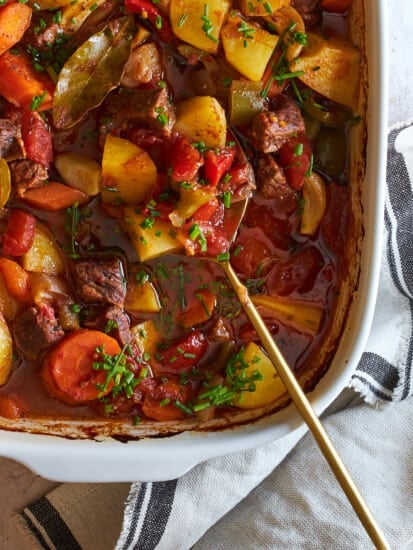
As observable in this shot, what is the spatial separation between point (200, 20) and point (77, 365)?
55.8 inches

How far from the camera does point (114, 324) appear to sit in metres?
2.87

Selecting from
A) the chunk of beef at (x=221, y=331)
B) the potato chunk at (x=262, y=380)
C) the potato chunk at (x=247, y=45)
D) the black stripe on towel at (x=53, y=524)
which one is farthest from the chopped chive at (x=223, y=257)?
the black stripe on towel at (x=53, y=524)

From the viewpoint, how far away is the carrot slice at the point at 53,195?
284cm

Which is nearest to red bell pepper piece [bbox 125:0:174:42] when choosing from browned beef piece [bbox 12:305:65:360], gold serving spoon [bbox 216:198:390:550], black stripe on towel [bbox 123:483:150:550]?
gold serving spoon [bbox 216:198:390:550]

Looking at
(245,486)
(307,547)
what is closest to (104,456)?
(245,486)

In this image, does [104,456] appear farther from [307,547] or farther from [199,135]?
[199,135]

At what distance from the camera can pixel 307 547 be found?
3.25 m

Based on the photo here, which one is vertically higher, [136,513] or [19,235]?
[19,235]

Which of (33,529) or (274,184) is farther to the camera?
(33,529)

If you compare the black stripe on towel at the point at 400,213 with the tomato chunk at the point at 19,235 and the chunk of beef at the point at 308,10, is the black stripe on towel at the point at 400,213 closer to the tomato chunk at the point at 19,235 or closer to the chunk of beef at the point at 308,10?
the chunk of beef at the point at 308,10

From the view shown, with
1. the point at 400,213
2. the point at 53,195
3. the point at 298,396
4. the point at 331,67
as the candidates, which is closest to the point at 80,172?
the point at 53,195

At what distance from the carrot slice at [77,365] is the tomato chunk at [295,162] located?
37.7 inches

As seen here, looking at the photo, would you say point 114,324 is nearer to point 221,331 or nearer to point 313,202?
point 221,331

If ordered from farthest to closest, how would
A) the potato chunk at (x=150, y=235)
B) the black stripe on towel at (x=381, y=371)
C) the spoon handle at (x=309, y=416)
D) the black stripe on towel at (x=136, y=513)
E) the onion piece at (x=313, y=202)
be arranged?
the black stripe on towel at (x=381, y=371) < the black stripe on towel at (x=136, y=513) < the onion piece at (x=313, y=202) < the potato chunk at (x=150, y=235) < the spoon handle at (x=309, y=416)
